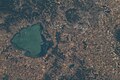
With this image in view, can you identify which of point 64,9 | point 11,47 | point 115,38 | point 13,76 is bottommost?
point 13,76

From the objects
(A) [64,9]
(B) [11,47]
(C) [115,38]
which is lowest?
(B) [11,47]

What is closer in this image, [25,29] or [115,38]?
[115,38]

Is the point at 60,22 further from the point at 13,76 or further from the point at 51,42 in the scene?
the point at 13,76

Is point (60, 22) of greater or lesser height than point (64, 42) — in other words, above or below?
above

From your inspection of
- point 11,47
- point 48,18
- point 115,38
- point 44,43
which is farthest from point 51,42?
point 115,38

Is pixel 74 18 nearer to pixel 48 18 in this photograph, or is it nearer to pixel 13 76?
pixel 48 18

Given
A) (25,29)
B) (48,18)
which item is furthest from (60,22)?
(25,29)

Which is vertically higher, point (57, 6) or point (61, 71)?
point (57, 6)
